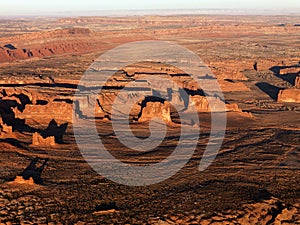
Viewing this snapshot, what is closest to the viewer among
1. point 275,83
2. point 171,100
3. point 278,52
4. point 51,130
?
point 51,130

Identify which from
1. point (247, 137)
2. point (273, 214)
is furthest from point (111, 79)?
point (273, 214)

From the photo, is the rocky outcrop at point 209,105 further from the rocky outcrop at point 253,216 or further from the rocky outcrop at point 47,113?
the rocky outcrop at point 253,216

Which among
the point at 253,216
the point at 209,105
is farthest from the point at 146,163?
the point at 209,105

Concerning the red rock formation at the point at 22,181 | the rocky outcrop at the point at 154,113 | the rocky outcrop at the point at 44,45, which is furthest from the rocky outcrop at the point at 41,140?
the rocky outcrop at the point at 44,45

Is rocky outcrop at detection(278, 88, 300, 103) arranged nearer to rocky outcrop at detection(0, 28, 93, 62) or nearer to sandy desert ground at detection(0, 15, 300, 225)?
sandy desert ground at detection(0, 15, 300, 225)

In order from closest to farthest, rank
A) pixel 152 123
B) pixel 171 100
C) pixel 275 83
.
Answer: pixel 152 123
pixel 171 100
pixel 275 83

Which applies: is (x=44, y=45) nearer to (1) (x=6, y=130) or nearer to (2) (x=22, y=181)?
(1) (x=6, y=130)

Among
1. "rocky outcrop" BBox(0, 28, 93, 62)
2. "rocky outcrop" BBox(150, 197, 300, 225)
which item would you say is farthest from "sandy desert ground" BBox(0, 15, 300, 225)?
"rocky outcrop" BBox(0, 28, 93, 62)

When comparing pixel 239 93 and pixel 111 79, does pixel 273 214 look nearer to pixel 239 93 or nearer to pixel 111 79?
pixel 239 93
